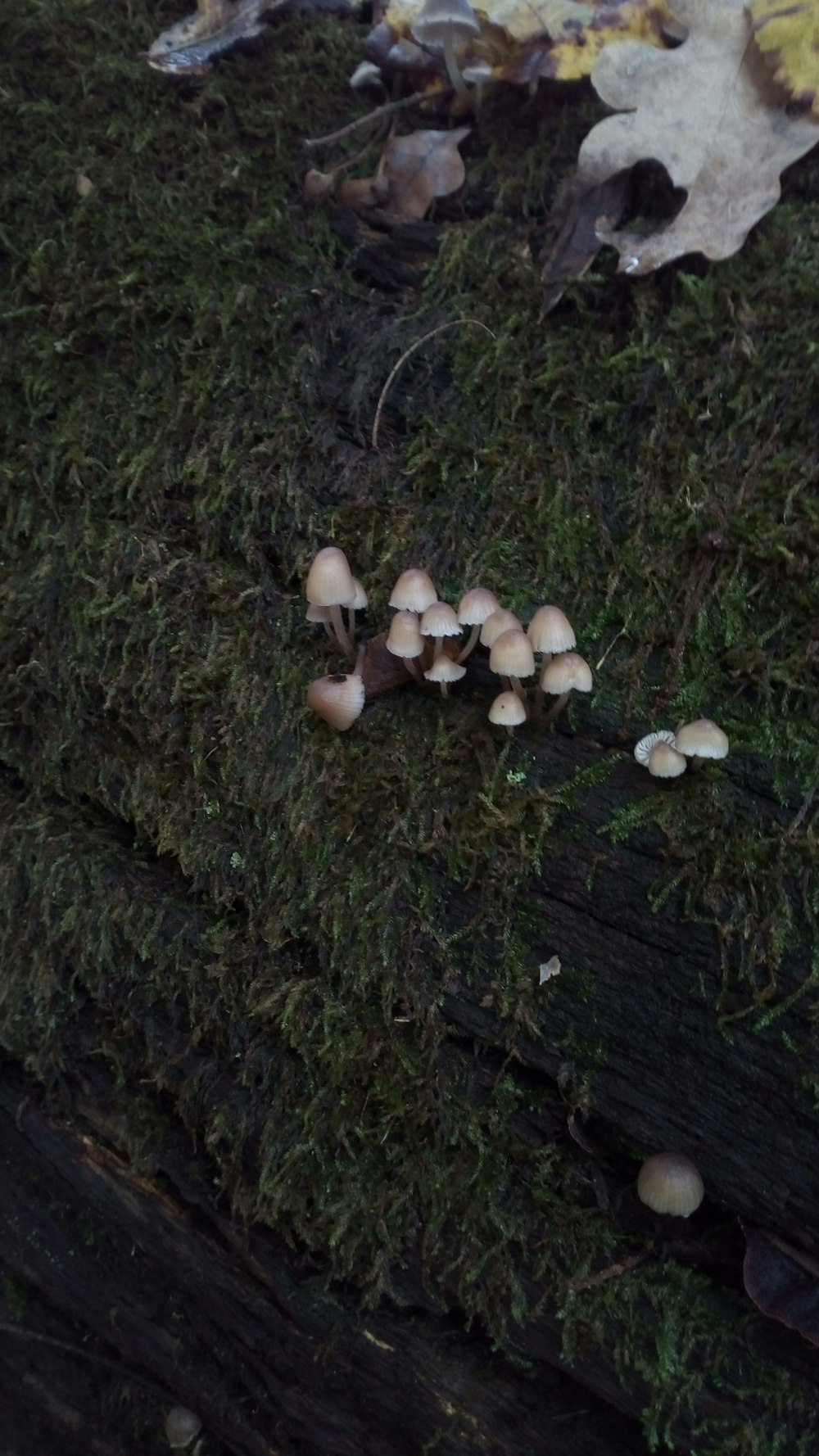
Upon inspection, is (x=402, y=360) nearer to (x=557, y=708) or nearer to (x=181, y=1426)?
(x=557, y=708)

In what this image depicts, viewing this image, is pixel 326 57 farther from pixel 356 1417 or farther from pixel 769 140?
pixel 356 1417

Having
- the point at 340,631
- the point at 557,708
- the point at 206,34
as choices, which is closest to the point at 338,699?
the point at 340,631

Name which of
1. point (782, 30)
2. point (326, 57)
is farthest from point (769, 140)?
point (326, 57)

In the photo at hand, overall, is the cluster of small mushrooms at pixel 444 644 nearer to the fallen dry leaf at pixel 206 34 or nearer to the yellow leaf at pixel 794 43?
the yellow leaf at pixel 794 43

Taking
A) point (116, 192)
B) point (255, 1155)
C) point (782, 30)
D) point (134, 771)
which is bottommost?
point (255, 1155)

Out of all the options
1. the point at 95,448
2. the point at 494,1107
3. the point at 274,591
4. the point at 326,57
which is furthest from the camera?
the point at 326,57

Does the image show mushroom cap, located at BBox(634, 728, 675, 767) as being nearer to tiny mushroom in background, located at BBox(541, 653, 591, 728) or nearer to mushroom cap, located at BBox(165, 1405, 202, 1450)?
tiny mushroom in background, located at BBox(541, 653, 591, 728)
